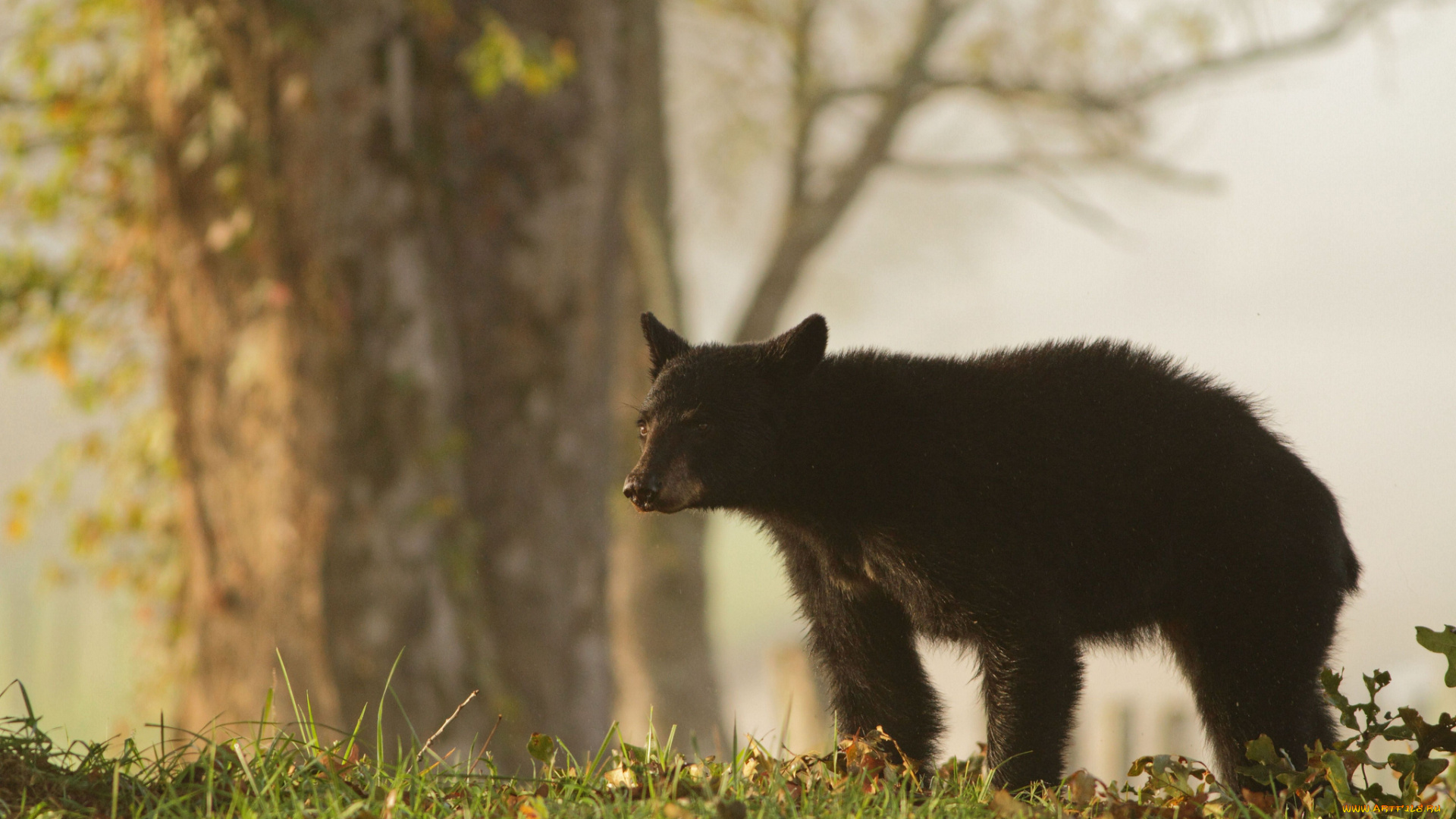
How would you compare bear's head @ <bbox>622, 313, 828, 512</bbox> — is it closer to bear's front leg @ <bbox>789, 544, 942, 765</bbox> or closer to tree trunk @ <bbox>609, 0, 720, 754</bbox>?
bear's front leg @ <bbox>789, 544, 942, 765</bbox>

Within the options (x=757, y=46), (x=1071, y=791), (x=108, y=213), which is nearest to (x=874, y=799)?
(x=1071, y=791)

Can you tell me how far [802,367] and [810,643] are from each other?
3.12ft

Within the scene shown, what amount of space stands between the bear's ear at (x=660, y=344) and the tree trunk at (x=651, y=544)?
8.02 meters

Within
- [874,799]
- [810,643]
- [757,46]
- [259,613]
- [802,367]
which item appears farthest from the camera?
[757,46]

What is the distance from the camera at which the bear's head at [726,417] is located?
356 cm

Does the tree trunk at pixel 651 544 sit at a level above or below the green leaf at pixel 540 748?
above

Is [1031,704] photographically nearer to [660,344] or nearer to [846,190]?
[660,344]

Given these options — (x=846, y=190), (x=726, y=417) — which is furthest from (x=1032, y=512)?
(x=846, y=190)

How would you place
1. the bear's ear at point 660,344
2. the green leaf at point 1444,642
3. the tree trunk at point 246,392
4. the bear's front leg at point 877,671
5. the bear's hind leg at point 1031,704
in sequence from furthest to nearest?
the tree trunk at point 246,392 < the bear's ear at point 660,344 < the bear's front leg at point 877,671 < the bear's hind leg at point 1031,704 < the green leaf at point 1444,642

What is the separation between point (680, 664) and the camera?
12.8m

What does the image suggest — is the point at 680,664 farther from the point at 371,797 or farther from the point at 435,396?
the point at 371,797

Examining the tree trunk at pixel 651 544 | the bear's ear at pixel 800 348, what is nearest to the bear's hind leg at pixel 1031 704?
the bear's ear at pixel 800 348

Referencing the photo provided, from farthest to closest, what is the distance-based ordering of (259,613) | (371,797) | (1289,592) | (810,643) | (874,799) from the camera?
(259,613), (810,643), (1289,592), (874,799), (371,797)

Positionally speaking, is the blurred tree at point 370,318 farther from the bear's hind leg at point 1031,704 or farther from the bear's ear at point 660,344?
the bear's hind leg at point 1031,704
